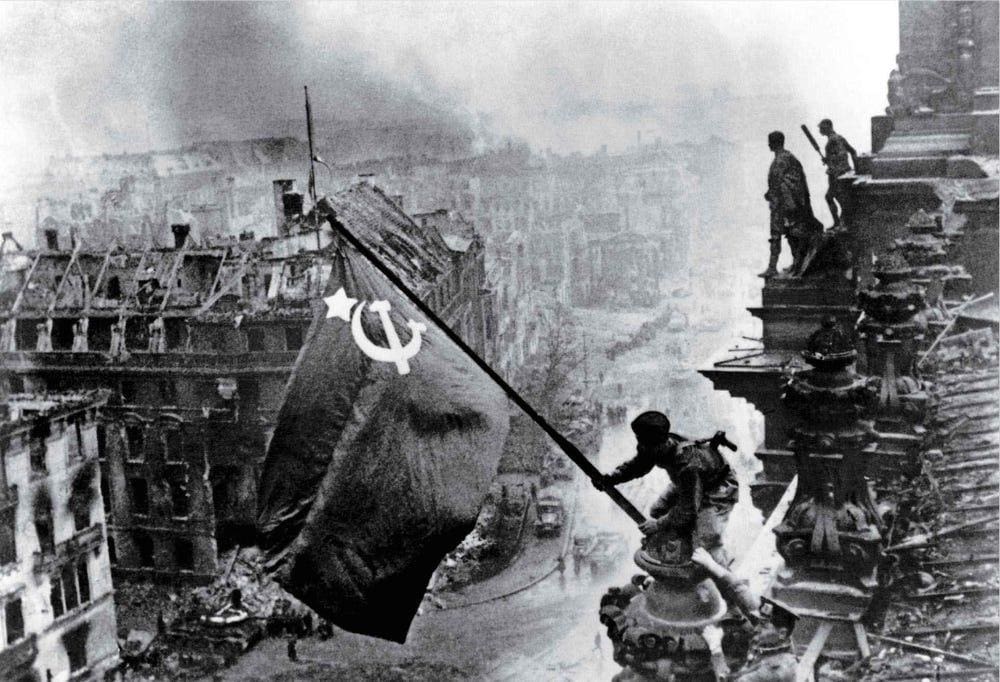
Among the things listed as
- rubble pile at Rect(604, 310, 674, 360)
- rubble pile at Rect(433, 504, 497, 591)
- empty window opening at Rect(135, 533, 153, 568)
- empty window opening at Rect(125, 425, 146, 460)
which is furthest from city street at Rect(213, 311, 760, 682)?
empty window opening at Rect(125, 425, 146, 460)

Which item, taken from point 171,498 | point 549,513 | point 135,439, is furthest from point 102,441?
point 549,513

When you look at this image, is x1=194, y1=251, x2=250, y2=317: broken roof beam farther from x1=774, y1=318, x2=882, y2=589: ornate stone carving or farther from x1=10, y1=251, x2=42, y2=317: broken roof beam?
x1=774, y1=318, x2=882, y2=589: ornate stone carving

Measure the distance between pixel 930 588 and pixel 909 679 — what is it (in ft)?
3.46

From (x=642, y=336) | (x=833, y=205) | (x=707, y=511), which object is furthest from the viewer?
(x=642, y=336)

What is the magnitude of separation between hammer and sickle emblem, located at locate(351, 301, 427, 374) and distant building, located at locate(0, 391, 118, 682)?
17129 mm

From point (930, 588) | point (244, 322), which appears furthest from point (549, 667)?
point (930, 588)

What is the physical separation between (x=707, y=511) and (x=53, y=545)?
2092 centimetres

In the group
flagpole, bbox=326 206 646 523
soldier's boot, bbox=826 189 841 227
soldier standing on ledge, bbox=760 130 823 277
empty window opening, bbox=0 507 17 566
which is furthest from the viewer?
empty window opening, bbox=0 507 17 566

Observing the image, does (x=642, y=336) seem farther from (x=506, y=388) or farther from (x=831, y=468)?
(x=506, y=388)

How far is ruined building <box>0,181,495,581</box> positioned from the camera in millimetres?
24469

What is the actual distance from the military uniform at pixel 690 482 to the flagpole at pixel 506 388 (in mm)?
313

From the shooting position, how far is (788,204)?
15.0 m

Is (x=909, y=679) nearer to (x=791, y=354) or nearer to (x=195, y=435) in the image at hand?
(x=791, y=354)

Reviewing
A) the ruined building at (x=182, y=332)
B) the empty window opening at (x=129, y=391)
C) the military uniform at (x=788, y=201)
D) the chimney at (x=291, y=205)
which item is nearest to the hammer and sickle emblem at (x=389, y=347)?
the military uniform at (x=788, y=201)
